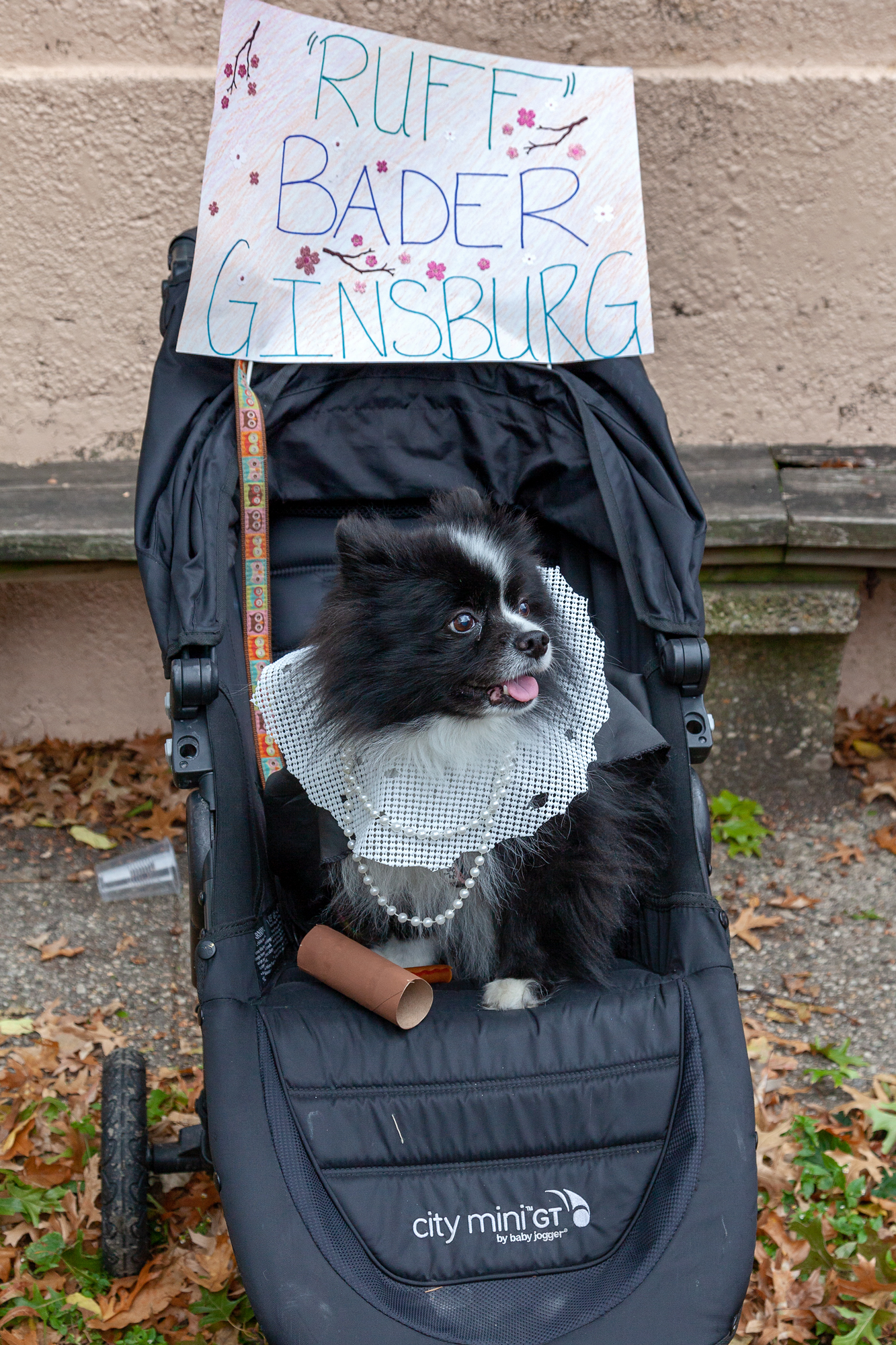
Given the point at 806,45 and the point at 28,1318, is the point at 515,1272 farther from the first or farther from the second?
the point at 806,45

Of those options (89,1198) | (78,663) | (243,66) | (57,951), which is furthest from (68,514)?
(89,1198)

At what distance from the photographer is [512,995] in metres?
1.96

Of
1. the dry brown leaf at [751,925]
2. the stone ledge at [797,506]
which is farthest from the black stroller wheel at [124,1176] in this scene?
the stone ledge at [797,506]

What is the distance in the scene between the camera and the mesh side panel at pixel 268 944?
2000mm

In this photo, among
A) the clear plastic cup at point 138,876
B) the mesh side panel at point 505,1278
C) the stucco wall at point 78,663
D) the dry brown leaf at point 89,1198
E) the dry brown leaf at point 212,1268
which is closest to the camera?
the mesh side panel at point 505,1278

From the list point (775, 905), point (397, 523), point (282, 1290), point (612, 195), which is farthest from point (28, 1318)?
point (612, 195)

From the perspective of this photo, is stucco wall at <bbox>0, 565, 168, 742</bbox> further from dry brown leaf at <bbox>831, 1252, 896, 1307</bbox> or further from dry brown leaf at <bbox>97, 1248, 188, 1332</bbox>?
dry brown leaf at <bbox>831, 1252, 896, 1307</bbox>

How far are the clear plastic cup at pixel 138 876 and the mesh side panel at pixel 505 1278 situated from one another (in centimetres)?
197

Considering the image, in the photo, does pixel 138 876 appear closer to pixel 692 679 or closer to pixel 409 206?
pixel 692 679

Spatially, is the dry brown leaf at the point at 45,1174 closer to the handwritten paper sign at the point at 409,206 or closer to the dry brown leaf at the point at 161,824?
the dry brown leaf at the point at 161,824

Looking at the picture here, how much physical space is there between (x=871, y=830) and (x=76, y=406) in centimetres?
322

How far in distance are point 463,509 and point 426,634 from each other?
1.03 ft

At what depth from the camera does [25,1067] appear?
2820mm

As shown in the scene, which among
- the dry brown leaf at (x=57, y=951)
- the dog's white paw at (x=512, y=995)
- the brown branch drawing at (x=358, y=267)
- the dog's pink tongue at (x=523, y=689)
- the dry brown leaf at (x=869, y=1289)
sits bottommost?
the dry brown leaf at (x=869, y=1289)
